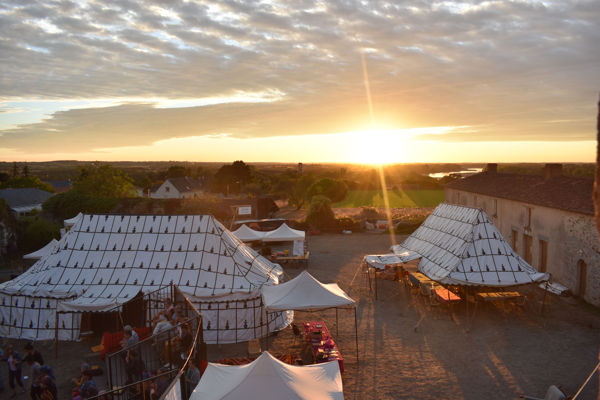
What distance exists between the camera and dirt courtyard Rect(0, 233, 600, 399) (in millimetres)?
11367

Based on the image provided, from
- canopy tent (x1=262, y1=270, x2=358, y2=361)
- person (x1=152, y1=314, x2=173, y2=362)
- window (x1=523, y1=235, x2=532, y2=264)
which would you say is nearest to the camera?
person (x1=152, y1=314, x2=173, y2=362)

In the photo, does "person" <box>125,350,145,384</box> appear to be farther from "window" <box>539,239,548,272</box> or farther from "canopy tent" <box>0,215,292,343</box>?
"window" <box>539,239,548,272</box>

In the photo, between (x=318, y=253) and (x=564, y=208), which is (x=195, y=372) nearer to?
(x=564, y=208)

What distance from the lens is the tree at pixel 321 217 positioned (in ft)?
133

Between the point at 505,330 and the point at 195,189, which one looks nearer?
the point at 505,330

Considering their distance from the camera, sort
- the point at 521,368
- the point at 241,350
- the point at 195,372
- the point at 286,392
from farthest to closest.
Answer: the point at 241,350, the point at 521,368, the point at 195,372, the point at 286,392

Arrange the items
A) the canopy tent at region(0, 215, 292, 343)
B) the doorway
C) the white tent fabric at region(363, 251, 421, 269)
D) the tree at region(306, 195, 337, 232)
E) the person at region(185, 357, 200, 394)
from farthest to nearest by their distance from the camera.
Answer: the tree at region(306, 195, 337, 232) < the white tent fabric at region(363, 251, 421, 269) < the doorway < the canopy tent at region(0, 215, 292, 343) < the person at region(185, 357, 200, 394)

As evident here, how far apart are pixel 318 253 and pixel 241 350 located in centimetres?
1679

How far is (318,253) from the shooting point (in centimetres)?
3039

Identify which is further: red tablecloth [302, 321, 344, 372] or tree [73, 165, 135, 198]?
tree [73, 165, 135, 198]

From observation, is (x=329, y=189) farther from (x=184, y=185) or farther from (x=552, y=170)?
(x=552, y=170)

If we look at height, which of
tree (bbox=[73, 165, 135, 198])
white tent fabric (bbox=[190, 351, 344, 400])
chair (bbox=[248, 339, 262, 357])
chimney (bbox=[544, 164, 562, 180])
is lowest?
chair (bbox=[248, 339, 262, 357])

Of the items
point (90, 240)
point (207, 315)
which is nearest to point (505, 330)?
point (207, 315)

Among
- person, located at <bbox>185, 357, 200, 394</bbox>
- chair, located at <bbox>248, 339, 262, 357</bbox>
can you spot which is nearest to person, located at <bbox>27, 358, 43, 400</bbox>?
person, located at <bbox>185, 357, 200, 394</bbox>
